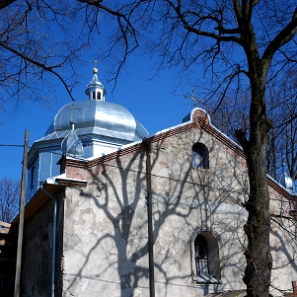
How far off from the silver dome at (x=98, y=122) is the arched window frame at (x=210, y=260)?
27.4 feet

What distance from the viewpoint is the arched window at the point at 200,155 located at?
1480 centimetres

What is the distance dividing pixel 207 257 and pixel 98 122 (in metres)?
9.85

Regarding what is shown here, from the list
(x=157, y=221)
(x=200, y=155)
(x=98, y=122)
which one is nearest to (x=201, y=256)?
(x=157, y=221)

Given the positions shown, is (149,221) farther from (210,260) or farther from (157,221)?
(210,260)

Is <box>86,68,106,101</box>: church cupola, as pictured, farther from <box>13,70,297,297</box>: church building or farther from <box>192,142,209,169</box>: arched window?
<box>192,142,209,169</box>: arched window

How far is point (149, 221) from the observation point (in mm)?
A: 12977

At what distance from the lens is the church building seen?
1197cm

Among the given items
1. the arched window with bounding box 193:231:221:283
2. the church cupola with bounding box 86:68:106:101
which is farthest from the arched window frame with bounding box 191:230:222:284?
the church cupola with bounding box 86:68:106:101

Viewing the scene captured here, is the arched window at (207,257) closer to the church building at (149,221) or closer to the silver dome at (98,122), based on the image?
the church building at (149,221)

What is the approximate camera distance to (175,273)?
Result: 1295 centimetres

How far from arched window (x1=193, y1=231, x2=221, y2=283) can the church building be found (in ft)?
0.10

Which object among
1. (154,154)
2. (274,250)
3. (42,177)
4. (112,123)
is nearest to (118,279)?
(154,154)

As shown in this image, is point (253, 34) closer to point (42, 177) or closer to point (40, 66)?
point (40, 66)

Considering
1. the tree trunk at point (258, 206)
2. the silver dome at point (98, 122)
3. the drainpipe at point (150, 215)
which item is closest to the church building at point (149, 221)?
the drainpipe at point (150, 215)
